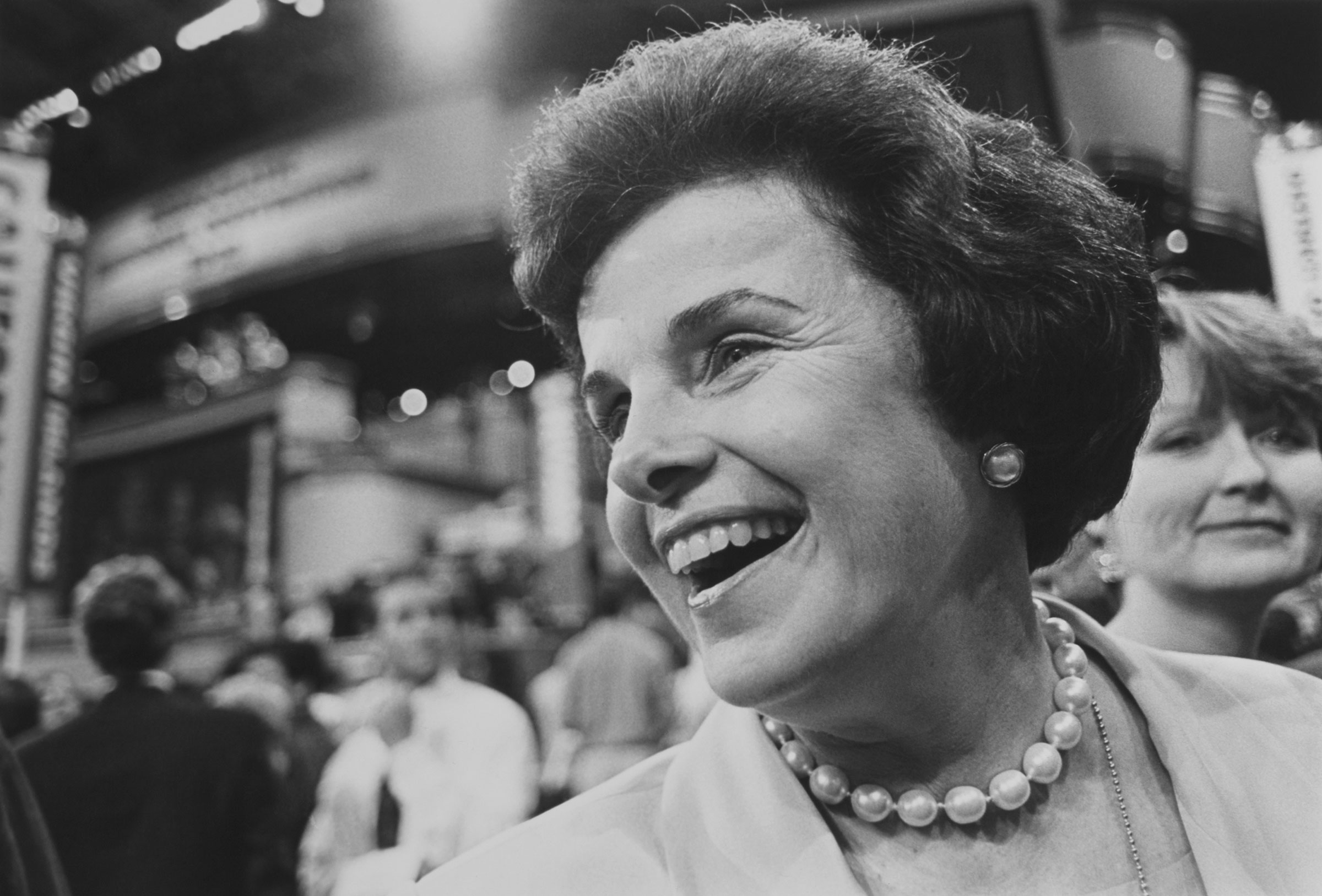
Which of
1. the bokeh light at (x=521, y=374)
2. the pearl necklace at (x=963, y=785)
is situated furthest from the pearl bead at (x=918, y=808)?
the bokeh light at (x=521, y=374)

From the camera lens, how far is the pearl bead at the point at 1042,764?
115cm

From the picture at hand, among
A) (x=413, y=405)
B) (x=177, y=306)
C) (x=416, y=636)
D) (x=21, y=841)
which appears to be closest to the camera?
(x=21, y=841)

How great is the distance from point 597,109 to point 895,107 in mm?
316

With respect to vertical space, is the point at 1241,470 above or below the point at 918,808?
above

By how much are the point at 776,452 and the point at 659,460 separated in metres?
0.11

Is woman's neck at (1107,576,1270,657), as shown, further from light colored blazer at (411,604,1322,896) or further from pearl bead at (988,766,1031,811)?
pearl bead at (988,766,1031,811)

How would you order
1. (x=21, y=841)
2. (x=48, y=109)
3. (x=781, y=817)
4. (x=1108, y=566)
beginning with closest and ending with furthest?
(x=781, y=817), (x=21, y=841), (x=1108, y=566), (x=48, y=109)

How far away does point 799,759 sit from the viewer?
3.87 feet

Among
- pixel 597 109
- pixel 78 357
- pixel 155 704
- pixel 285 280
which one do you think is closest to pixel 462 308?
pixel 285 280

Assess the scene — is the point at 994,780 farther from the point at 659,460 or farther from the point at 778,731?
the point at 659,460

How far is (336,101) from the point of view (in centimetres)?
1170

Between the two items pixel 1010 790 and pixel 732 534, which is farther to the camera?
pixel 1010 790

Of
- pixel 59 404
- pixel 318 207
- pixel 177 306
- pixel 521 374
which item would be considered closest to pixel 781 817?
pixel 59 404

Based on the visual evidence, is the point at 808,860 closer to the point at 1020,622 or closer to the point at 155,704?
the point at 1020,622
